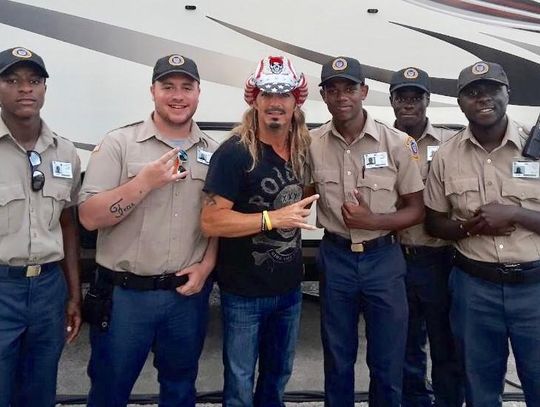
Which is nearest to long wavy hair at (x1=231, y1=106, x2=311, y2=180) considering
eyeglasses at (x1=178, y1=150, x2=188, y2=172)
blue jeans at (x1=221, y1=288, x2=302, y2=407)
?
eyeglasses at (x1=178, y1=150, x2=188, y2=172)

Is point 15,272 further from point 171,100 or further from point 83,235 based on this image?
point 83,235

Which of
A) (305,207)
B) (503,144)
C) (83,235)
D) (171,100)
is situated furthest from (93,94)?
(503,144)

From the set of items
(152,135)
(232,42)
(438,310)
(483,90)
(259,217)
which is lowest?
(438,310)

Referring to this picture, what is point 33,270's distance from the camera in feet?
7.46

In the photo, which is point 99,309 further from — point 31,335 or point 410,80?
point 410,80

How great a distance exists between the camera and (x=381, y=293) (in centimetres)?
254

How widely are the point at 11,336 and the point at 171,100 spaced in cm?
120

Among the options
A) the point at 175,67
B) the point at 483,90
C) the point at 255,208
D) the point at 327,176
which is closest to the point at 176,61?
the point at 175,67

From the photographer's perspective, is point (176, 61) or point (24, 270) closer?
point (24, 270)

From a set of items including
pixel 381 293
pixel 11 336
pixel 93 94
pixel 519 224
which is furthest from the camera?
pixel 93 94

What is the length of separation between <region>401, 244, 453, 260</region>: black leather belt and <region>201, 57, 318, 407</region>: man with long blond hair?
69 centimetres

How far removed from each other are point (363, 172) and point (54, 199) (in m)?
1.41

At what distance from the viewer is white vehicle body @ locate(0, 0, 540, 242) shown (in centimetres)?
350

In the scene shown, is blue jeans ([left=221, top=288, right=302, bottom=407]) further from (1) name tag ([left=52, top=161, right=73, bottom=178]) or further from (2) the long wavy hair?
(1) name tag ([left=52, top=161, right=73, bottom=178])
